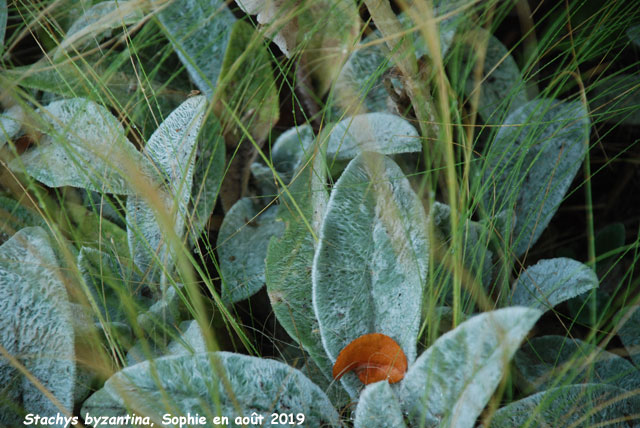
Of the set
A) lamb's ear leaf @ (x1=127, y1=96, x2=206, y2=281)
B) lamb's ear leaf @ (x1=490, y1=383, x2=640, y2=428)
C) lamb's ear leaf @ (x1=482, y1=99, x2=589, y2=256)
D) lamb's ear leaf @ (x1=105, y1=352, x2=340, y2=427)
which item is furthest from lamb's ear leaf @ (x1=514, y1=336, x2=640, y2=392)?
lamb's ear leaf @ (x1=127, y1=96, x2=206, y2=281)

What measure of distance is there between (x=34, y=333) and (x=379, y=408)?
0.39 metres

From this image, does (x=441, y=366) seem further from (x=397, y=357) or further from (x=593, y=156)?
(x=593, y=156)

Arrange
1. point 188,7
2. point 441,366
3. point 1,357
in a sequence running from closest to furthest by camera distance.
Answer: point 441,366, point 1,357, point 188,7

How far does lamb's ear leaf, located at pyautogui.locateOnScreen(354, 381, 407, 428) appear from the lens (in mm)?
503

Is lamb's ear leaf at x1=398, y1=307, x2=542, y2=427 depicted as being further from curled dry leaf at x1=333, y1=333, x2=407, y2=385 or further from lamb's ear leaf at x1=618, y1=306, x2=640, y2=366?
lamb's ear leaf at x1=618, y1=306, x2=640, y2=366

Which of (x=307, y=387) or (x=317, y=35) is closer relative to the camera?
(x=307, y=387)

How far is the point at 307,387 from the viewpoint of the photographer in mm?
566

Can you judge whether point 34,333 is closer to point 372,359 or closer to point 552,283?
point 372,359

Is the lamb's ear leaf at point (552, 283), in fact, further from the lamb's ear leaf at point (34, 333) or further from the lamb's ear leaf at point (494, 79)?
the lamb's ear leaf at point (34, 333)

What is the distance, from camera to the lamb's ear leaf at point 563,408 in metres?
0.54

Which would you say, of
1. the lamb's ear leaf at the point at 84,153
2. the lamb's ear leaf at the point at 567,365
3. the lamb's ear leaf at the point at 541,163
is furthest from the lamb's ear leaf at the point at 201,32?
the lamb's ear leaf at the point at 567,365

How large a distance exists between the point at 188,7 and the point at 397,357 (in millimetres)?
611

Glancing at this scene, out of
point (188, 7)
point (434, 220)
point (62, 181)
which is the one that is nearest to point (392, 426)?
point (434, 220)

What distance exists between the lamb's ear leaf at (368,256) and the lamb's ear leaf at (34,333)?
0.28 meters
